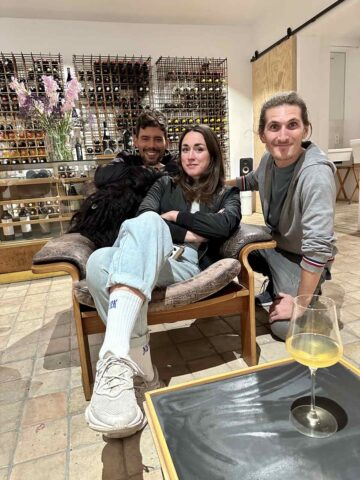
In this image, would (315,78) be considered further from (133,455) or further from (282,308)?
(133,455)

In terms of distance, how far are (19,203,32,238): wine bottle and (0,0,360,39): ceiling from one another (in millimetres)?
3160

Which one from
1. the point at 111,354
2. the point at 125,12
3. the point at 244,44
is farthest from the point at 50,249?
the point at 244,44

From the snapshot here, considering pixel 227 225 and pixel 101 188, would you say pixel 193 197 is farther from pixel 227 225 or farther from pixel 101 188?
pixel 101 188

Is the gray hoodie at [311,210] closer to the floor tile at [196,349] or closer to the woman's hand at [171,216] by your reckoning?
the woman's hand at [171,216]

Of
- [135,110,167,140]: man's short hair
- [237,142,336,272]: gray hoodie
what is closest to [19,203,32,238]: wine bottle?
[135,110,167,140]: man's short hair

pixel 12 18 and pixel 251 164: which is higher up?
pixel 12 18

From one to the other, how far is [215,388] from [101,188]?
53.6 inches

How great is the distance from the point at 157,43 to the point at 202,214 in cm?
481

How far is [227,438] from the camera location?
2.54 ft

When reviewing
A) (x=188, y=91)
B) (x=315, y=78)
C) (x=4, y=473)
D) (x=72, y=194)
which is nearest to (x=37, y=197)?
(x=72, y=194)

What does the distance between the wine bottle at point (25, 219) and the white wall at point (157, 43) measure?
3111 millimetres

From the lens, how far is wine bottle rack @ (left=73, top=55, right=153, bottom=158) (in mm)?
5145

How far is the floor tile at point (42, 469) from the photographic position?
113 centimetres

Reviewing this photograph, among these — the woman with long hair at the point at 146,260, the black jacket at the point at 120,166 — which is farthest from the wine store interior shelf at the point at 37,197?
the woman with long hair at the point at 146,260
